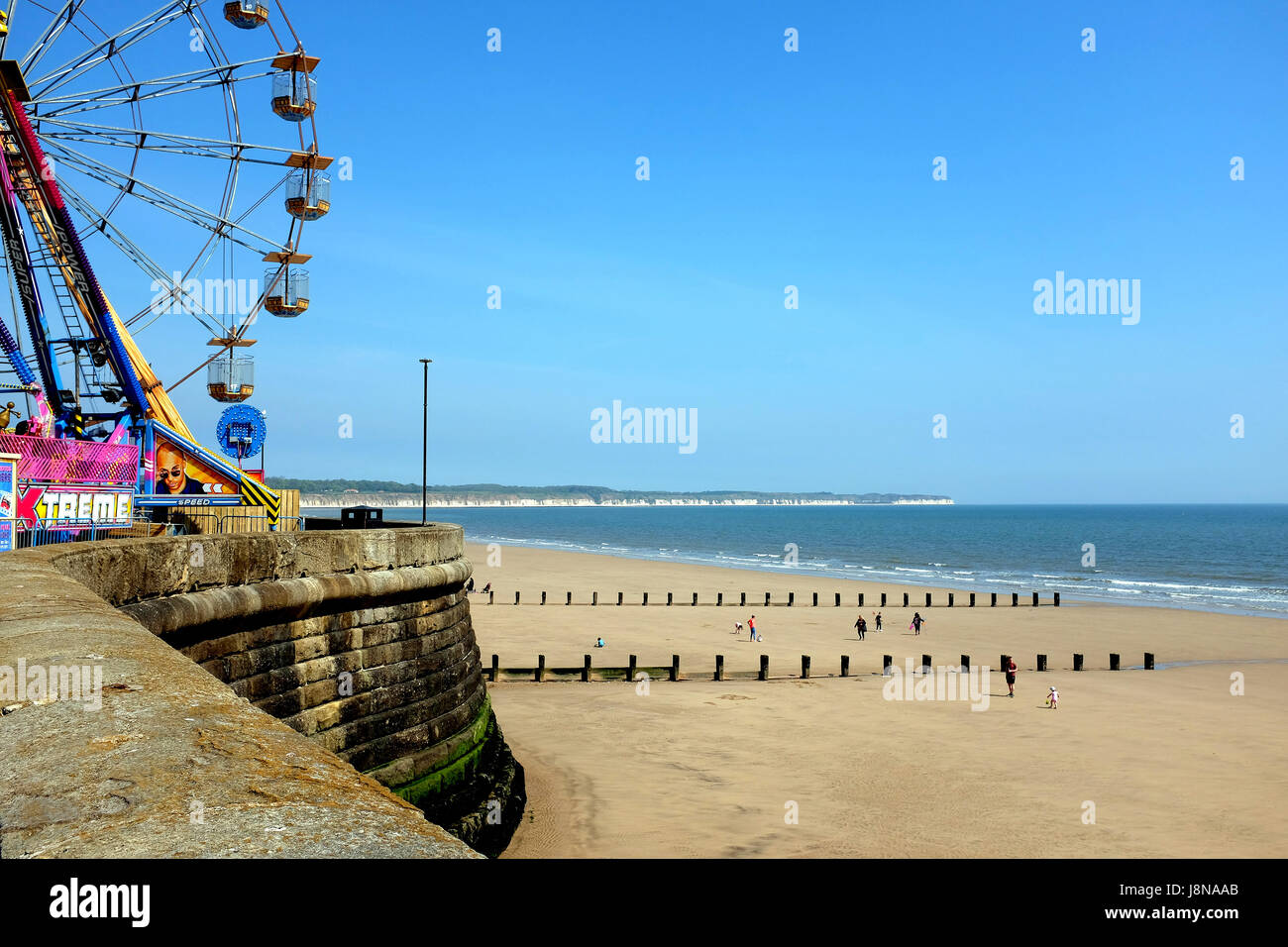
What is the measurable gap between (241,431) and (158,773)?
21.4m

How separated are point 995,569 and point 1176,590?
19.9 meters

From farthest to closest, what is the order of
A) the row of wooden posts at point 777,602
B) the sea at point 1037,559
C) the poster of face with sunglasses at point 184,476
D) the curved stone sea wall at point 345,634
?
1. the sea at point 1037,559
2. the row of wooden posts at point 777,602
3. the poster of face with sunglasses at point 184,476
4. the curved stone sea wall at point 345,634

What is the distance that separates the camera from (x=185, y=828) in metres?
3.15

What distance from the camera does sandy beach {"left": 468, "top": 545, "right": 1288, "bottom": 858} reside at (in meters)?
16.3

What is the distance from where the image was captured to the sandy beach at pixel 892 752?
1634cm

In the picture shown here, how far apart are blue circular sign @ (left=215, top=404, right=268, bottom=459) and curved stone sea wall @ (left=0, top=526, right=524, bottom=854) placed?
9599mm

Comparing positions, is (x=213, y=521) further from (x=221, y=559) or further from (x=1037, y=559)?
(x=1037, y=559)

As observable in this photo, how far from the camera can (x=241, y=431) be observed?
76.6 ft

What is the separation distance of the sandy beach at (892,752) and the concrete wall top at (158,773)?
1060cm
